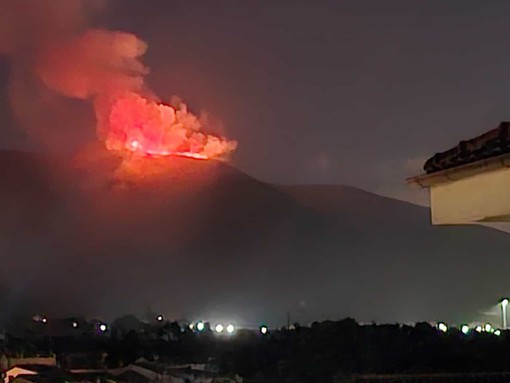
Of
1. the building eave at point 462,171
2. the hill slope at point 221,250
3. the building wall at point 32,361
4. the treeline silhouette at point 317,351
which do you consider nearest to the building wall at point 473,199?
the building eave at point 462,171

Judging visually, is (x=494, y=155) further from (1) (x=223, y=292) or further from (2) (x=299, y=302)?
(1) (x=223, y=292)

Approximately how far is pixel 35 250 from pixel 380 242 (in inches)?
259

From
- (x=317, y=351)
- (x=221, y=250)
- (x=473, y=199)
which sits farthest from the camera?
(x=221, y=250)

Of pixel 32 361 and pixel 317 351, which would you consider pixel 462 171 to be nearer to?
pixel 317 351

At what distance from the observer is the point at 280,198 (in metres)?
17.7

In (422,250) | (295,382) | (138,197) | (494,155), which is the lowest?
(295,382)

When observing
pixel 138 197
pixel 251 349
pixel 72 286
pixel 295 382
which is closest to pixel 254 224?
pixel 138 197

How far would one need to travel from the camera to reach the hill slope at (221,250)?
1362cm

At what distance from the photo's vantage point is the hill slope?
1362cm

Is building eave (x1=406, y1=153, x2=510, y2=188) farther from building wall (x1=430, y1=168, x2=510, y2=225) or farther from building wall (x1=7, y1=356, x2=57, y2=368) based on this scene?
building wall (x1=7, y1=356, x2=57, y2=368)

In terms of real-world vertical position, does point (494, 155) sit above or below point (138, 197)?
below

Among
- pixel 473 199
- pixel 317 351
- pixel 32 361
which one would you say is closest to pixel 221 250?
pixel 32 361

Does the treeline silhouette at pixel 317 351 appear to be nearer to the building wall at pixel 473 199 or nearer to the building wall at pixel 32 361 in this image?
the building wall at pixel 32 361

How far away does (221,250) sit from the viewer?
18.3 m
